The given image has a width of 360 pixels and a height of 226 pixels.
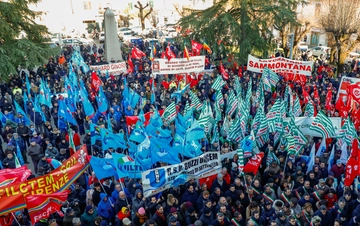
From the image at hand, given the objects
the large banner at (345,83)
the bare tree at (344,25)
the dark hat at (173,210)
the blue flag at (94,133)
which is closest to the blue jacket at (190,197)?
the dark hat at (173,210)

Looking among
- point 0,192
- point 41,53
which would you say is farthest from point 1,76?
point 0,192

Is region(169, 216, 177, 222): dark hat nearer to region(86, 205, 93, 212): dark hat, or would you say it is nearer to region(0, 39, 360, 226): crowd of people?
region(0, 39, 360, 226): crowd of people

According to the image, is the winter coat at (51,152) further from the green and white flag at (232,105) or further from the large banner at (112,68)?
the large banner at (112,68)

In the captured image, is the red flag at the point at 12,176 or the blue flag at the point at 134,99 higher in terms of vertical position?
the blue flag at the point at 134,99

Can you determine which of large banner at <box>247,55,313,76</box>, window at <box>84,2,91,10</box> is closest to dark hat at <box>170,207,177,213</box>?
large banner at <box>247,55,313,76</box>

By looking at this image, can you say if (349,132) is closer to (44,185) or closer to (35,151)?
(44,185)

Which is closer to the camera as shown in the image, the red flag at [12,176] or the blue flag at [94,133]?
the red flag at [12,176]

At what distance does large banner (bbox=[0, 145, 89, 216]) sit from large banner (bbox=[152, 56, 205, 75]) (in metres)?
8.09

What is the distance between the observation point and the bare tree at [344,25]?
2170cm

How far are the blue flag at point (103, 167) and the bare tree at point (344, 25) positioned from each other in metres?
18.0

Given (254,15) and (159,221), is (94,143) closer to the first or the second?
(159,221)

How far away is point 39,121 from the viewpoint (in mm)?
13258

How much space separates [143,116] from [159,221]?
4.52 meters

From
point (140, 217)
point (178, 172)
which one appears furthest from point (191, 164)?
point (140, 217)
